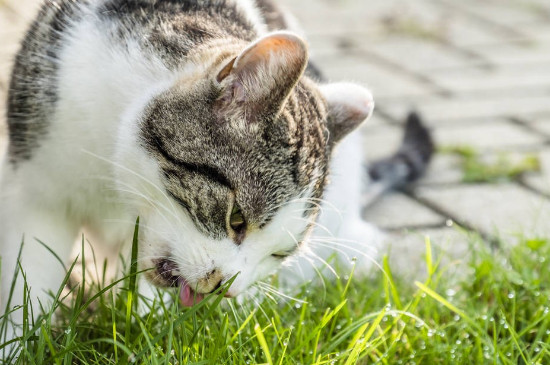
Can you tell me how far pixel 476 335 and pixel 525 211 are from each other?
4.23 ft

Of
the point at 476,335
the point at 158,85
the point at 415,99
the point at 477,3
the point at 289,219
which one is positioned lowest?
the point at 477,3

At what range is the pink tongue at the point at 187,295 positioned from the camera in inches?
71.1

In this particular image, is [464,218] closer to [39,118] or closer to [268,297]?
[268,297]

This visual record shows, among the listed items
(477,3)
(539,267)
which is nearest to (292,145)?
(539,267)

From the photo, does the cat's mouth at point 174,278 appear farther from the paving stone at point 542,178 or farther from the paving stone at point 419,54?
the paving stone at point 419,54

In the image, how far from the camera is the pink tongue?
5.92 ft

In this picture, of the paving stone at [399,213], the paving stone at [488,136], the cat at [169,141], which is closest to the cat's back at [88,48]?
the cat at [169,141]

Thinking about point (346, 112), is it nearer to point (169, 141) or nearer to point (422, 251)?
point (169, 141)

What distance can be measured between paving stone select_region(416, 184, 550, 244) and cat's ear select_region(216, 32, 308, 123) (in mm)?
1396

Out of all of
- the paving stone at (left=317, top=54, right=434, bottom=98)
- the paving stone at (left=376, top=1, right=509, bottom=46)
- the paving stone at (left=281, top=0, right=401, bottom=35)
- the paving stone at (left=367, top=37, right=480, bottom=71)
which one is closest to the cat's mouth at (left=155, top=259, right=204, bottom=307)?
the paving stone at (left=317, top=54, right=434, bottom=98)

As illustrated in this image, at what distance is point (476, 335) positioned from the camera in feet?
6.32

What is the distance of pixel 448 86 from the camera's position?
14.6 feet

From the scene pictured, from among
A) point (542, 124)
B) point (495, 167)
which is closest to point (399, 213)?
point (495, 167)

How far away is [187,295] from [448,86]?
298 cm
